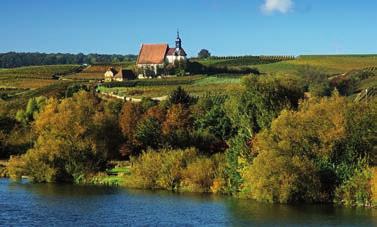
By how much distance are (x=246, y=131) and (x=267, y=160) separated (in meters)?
11.4

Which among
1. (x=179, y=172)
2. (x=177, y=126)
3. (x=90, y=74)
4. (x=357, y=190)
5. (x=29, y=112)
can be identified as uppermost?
(x=90, y=74)

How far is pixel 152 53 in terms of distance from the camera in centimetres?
18488

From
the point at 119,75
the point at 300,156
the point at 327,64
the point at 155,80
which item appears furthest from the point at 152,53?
the point at 300,156

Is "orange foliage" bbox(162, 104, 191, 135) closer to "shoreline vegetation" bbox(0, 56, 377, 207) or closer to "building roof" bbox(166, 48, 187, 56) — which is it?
"shoreline vegetation" bbox(0, 56, 377, 207)

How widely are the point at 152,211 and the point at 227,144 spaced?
2356cm

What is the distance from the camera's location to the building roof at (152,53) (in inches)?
7126

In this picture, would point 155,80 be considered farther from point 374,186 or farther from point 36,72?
point 374,186

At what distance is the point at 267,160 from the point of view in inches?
2427

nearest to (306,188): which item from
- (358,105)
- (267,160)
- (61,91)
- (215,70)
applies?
(267,160)

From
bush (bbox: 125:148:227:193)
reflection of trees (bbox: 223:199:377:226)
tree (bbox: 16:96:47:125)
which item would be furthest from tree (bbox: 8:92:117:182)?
tree (bbox: 16:96:47:125)

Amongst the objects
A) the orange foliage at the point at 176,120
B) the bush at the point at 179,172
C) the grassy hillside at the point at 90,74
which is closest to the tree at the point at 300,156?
the bush at the point at 179,172

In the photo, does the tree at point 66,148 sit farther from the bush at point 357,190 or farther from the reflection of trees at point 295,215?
the bush at point 357,190

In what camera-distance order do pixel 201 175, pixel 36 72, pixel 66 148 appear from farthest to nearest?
pixel 36 72 < pixel 66 148 < pixel 201 175

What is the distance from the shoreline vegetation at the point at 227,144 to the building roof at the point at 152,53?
80.2 meters
